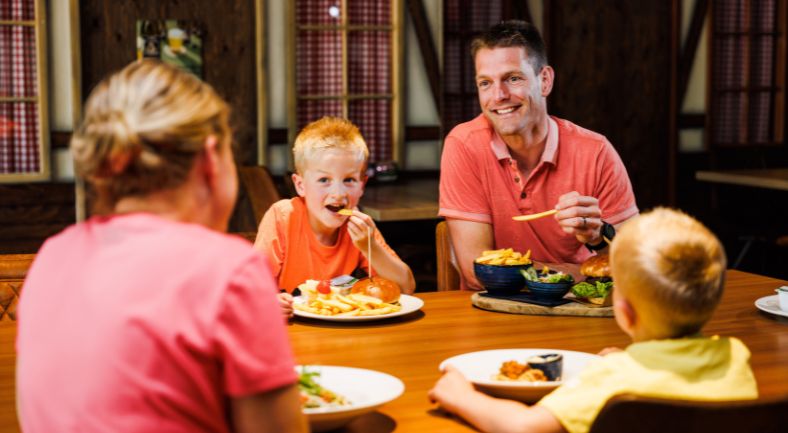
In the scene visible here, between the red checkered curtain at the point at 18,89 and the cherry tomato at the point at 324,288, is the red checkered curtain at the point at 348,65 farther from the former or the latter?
the cherry tomato at the point at 324,288

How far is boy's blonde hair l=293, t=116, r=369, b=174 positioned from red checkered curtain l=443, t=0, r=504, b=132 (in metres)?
4.74

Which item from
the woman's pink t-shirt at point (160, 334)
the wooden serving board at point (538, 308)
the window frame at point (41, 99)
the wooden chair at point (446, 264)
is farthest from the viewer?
the window frame at point (41, 99)

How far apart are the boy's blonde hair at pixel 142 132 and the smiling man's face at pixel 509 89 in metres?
2.17

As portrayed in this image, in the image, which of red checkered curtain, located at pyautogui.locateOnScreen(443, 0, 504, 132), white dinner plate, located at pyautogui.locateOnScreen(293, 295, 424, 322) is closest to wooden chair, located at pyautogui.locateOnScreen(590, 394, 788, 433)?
white dinner plate, located at pyautogui.locateOnScreen(293, 295, 424, 322)

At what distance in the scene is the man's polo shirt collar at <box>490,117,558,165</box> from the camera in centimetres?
353

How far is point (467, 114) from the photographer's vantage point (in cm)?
792

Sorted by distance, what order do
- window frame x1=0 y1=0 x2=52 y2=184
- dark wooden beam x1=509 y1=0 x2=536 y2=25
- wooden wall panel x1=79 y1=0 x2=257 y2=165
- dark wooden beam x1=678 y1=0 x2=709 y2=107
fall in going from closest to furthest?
window frame x1=0 y1=0 x2=52 y2=184, wooden wall panel x1=79 y1=0 x2=257 y2=165, dark wooden beam x1=509 y1=0 x2=536 y2=25, dark wooden beam x1=678 y1=0 x2=709 y2=107

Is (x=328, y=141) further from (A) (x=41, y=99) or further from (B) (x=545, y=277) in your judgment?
(A) (x=41, y=99)

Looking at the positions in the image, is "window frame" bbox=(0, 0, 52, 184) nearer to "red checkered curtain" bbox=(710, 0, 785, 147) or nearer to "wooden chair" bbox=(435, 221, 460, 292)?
"wooden chair" bbox=(435, 221, 460, 292)

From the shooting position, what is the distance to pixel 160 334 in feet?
4.30

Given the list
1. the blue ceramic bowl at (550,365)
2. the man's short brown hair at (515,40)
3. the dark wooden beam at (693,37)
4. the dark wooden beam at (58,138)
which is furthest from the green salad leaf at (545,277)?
the dark wooden beam at (693,37)

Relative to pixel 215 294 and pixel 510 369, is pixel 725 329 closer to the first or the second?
pixel 510 369

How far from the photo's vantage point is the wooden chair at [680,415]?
1427mm

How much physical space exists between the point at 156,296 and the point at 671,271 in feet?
2.53
